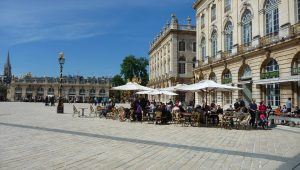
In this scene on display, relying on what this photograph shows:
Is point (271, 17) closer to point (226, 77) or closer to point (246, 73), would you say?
point (246, 73)

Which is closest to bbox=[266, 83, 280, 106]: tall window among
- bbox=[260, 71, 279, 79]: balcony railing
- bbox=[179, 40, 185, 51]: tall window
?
bbox=[260, 71, 279, 79]: balcony railing

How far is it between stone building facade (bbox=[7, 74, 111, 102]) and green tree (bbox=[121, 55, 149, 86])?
51851 millimetres

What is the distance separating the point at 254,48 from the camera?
23078 millimetres

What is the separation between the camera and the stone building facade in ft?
443

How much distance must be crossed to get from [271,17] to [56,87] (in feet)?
423

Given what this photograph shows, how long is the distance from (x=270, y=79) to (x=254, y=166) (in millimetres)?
15510

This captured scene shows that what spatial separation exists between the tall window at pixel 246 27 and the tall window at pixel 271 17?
2357mm

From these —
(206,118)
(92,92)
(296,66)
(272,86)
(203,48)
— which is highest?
(203,48)

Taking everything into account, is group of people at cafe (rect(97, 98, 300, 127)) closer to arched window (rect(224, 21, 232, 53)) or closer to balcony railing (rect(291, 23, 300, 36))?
balcony railing (rect(291, 23, 300, 36))

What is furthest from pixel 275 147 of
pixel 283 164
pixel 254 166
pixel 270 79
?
pixel 270 79

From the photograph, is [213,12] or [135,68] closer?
[213,12]

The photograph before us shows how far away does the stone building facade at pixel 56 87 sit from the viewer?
134875 millimetres

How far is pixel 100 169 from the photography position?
607 centimetres

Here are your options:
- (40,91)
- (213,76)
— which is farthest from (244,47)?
(40,91)
